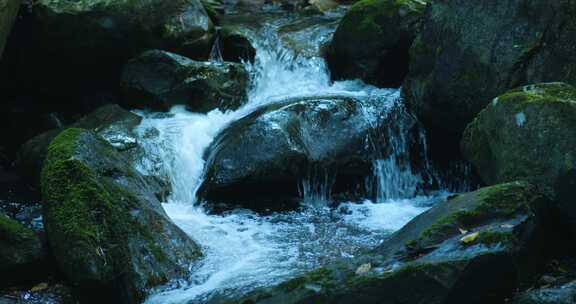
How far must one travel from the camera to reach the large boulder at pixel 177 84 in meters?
10.8

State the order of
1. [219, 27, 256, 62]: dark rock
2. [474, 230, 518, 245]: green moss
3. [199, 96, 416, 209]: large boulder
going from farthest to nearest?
[219, 27, 256, 62]: dark rock, [199, 96, 416, 209]: large boulder, [474, 230, 518, 245]: green moss

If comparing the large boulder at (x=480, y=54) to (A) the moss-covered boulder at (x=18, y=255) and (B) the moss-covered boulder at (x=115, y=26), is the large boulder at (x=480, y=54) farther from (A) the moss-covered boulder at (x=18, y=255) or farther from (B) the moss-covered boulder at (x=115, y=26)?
(A) the moss-covered boulder at (x=18, y=255)

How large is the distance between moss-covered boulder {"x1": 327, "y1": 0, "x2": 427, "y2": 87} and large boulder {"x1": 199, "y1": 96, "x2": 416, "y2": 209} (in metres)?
1.24

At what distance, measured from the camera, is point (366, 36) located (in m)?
11.3

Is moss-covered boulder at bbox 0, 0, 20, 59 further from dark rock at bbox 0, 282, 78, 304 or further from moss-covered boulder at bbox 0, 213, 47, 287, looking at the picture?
dark rock at bbox 0, 282, 78, 304

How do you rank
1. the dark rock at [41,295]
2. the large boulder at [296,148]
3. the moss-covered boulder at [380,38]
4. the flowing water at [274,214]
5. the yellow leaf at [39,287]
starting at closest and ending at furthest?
the dark rock at [41,295]
the yellow leaf at [39,287]
the flowing water at [274,214]
the large boulder at [296,148]
the moss-covered boulder at [380,38]

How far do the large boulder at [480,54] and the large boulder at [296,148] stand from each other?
731 millimetres

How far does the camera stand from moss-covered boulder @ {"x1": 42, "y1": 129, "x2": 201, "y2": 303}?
A: 6430mm

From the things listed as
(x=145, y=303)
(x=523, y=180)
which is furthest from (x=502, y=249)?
(x=145, y=303)

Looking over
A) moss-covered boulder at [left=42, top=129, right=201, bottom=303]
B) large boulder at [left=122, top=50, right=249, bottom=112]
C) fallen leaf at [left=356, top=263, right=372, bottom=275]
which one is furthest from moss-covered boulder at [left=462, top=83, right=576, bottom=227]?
large boulder at [left=122, top=50, right=249, bottom=112]

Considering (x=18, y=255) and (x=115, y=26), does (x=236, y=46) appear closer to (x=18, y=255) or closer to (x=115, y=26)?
(x=115, y=26)

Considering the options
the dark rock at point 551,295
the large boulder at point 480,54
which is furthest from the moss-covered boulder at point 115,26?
the dark rock at point 551,295

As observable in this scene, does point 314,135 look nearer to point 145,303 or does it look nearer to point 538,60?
point 538,60

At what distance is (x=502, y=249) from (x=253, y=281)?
2432mm
